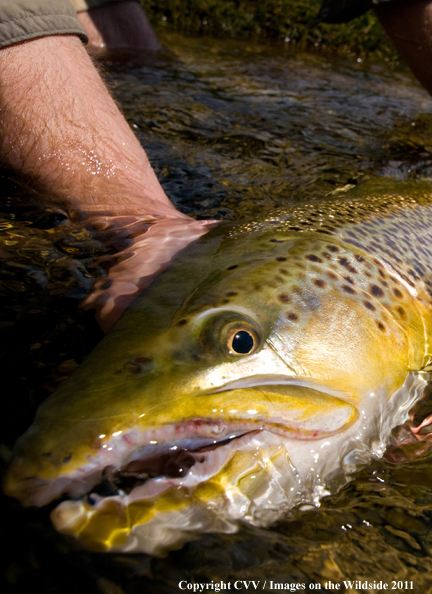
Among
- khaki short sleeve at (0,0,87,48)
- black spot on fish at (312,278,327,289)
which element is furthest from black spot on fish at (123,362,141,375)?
khaki short sleeve at (0,0,87,48)

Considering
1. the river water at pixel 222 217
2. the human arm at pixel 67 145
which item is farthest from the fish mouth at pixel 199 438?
the human arm at pixel 67 145

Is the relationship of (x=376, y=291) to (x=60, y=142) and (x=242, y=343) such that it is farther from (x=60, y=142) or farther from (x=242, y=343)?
(x=60, y=142)

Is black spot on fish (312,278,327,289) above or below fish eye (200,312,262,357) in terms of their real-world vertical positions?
below

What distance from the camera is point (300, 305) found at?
5.87ft

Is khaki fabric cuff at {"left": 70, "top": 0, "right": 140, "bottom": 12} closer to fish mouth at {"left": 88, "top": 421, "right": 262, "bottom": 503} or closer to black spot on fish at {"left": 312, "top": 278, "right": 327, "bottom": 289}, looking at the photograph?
black spot on fish at {"left": 312, "top": 278, "right": 327, "bottom": 289}

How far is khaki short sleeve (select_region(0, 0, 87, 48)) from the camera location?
9.36 ft

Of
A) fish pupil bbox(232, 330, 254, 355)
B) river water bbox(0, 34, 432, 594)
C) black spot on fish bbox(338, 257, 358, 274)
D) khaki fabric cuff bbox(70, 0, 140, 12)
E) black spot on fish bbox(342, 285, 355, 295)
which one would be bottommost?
river water bbox(0, 34, 432, 594)

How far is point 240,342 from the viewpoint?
158cm

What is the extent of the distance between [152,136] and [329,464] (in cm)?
359

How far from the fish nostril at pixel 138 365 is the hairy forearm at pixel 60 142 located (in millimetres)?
1446

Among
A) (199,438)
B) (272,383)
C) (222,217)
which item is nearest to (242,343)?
(272,383)

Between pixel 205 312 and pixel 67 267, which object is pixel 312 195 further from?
pixel 205 312

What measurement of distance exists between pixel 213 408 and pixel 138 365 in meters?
Result: 0.25

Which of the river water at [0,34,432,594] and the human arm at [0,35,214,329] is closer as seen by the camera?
the river water at [0,34,432,594]
